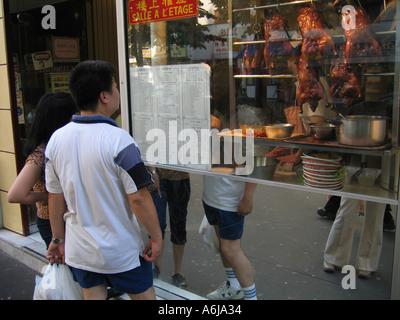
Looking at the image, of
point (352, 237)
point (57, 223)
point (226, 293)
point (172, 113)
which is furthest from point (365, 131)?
point (57, 223)

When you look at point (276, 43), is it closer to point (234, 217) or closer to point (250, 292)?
point (234, 217)

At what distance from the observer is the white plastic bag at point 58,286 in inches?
97.7

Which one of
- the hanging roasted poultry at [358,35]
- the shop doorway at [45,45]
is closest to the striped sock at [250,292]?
the hanging roasted poultry at [358,35]

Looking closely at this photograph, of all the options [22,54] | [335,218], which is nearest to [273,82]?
[335,218]

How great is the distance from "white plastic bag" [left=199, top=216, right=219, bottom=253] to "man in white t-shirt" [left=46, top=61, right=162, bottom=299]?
3.37 ft

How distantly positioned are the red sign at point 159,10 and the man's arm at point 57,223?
5.44 ft

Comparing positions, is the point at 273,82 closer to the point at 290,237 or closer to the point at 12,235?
the point at 290,237

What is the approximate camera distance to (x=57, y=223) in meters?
2.39

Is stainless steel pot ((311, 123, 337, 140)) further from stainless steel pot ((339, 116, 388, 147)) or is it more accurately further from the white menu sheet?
the white menu sheet

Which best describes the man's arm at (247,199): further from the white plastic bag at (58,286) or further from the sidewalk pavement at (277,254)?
the white plastic bag at (58,286)

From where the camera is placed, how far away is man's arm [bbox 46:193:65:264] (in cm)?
234

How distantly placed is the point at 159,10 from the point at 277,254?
2.23 m

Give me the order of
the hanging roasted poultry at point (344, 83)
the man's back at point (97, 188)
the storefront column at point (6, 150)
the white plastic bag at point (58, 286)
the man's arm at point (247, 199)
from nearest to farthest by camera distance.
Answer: the man's back at point (97, 188)
the white plastic bag at point (58, 286)
the hanging roasted poultry at point (344, 83)
the man's arm at point (247, 199)
the storefront column at point (6, 150)

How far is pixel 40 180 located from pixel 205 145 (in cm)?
124
